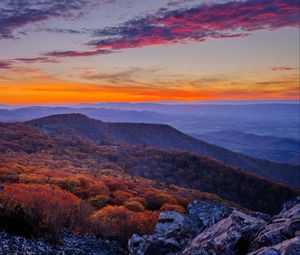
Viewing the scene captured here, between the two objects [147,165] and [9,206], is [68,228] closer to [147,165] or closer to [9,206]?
[9,206]

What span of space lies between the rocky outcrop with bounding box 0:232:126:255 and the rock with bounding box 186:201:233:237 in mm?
3462

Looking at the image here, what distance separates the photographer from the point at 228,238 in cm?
1262

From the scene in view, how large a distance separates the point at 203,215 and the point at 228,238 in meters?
5.32

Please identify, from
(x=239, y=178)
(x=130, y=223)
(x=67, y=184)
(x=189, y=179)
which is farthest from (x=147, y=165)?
(x=130, y=223)

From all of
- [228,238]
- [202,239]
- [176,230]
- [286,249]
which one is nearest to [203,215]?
[176,230]

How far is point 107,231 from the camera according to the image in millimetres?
19234

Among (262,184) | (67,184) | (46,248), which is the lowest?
(262,184)

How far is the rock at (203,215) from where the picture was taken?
1717cm

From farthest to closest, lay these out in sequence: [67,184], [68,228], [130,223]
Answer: [67,184] → [130,223] → [68,228]

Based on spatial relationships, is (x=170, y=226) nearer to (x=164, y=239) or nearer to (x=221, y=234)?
(x=164, y=239)

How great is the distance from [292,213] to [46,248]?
9.13 meters

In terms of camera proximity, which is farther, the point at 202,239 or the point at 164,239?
the point at 164,239

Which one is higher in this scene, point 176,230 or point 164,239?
point 164,239

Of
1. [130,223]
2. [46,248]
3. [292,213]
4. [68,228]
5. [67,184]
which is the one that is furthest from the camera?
[67,184]
